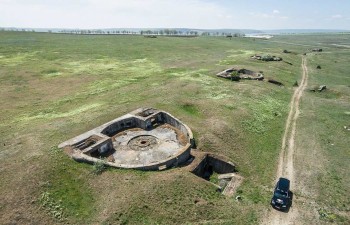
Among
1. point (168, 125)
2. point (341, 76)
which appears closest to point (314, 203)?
point (168, 125)

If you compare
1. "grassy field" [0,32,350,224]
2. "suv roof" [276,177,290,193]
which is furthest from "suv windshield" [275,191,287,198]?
"grassy field" [0,32,350,224]

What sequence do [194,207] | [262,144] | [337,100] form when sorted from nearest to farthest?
[194,207]
[262,144]
[337,100]

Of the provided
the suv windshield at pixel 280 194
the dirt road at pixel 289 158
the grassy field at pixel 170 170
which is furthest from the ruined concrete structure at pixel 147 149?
the dirt road at pixel 289 158

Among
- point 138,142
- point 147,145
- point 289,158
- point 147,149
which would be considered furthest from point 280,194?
point 138,142

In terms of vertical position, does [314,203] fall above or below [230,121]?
below

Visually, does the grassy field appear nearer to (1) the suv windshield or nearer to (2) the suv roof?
(1) the suv windshield

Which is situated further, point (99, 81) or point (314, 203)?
point (99, 81)

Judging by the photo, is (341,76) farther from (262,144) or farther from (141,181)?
(141,181)

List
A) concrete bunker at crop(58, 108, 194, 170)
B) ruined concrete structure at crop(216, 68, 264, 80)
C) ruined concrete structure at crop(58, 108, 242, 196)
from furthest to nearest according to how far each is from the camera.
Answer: ruined concrete structure at crop(216, 68, 264, 80) → concrete bunker at crop(58, 108, 194, 170) → ruined concrete structure at crop(58, 108, 242, 196)
